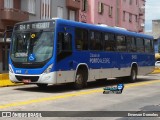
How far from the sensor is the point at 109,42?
68.5 ft

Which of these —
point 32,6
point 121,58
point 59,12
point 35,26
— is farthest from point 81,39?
point 59,12

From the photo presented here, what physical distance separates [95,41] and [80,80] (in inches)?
89.2

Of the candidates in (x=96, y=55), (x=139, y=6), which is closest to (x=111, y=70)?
(x=96, y=55)

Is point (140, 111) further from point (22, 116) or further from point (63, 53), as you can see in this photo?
point (63, 53)

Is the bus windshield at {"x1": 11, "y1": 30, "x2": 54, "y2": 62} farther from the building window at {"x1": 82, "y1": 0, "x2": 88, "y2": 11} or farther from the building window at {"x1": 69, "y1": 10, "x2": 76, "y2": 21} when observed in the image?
the building window at {"x1": 82, "y1": 0, "x2": 88, "y2": 11}

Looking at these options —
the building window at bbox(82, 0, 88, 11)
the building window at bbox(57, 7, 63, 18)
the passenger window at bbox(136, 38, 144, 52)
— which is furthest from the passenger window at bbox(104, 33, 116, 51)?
the building window at bbox(82, 0, 88, 11)

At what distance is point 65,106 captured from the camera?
12234 mm

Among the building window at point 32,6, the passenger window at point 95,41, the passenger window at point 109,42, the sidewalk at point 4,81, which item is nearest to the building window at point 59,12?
the building window at point 32,6

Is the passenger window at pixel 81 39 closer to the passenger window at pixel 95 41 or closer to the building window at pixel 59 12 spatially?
the passenger window at pixel 95 41

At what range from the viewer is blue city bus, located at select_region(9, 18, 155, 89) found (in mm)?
16234

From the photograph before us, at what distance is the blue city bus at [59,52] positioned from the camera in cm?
1623

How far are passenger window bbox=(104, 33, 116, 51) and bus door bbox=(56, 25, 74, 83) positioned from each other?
3539mm

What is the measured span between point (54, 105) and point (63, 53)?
4575mm

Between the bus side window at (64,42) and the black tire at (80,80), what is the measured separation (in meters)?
1.50
